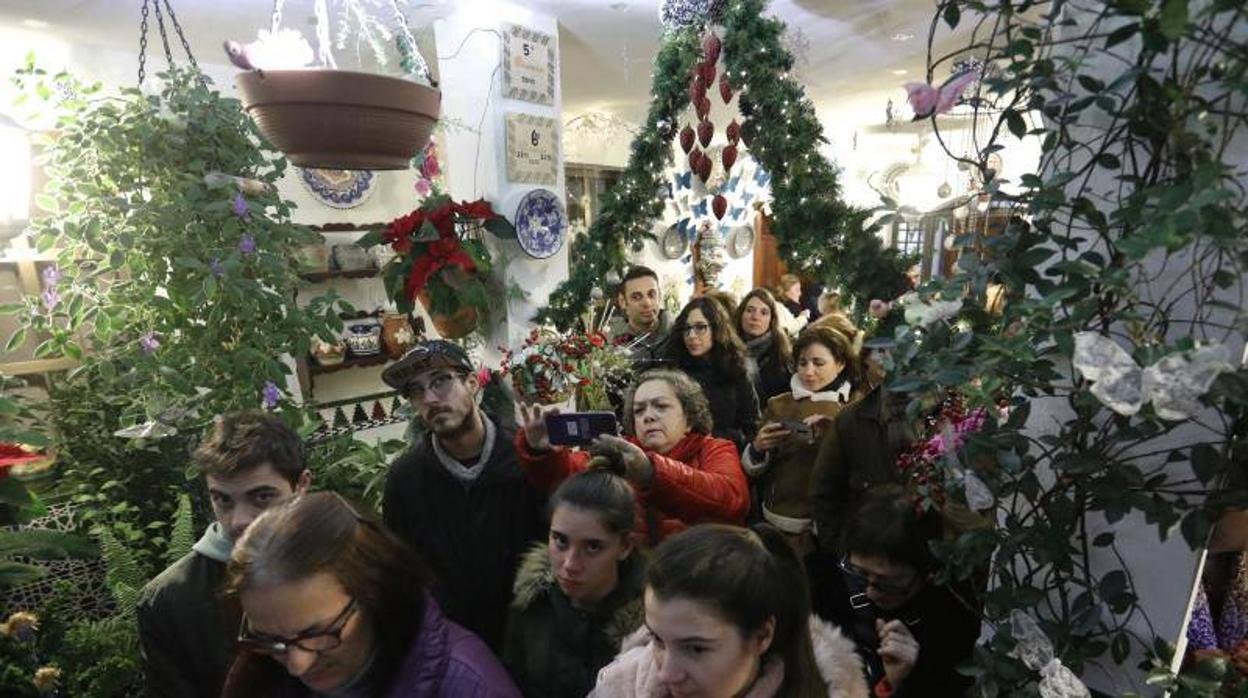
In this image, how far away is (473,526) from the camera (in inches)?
59.4

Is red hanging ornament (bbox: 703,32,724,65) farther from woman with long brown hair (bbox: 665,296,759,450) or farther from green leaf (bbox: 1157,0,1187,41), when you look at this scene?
green leaf (bbox: 1157,0,1187,41)

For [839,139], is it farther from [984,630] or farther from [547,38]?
[984,630]

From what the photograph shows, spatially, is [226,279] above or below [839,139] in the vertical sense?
below

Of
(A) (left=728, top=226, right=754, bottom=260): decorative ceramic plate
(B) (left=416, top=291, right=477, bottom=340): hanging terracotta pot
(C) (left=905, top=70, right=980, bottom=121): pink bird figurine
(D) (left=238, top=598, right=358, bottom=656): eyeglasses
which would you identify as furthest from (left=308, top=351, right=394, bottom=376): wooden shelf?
(C) (left=905, top=70, right=980, bottom=121): pink bird figurine

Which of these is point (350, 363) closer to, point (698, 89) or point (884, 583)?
point (698, 89)

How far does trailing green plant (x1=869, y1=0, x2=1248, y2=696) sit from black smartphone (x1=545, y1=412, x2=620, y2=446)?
2.26ft

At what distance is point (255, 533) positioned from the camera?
876mm

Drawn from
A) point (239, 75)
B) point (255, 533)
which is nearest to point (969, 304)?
point (255, 533)

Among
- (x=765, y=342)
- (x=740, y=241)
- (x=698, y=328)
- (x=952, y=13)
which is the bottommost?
(x=765, y=342)

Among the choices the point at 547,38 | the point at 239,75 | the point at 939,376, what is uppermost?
the point at 547,38

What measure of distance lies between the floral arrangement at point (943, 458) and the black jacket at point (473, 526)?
0.90 m

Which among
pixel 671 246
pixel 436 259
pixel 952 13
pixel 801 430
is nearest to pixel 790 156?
pixel 952 13

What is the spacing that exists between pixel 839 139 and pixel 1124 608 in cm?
572

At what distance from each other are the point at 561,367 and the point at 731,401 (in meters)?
0.70
